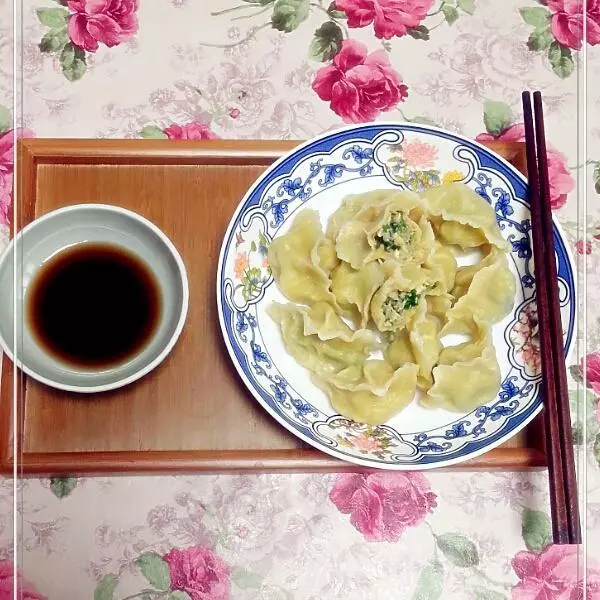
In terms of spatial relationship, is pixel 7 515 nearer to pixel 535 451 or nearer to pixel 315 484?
pixel 315 484

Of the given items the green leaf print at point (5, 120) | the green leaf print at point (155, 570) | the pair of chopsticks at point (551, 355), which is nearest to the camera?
the pair of chopsticks at point (551, 355)

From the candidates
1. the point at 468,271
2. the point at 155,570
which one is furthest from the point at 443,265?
the point at 155,570

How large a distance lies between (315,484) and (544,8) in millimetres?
1159

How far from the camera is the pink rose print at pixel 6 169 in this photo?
4.56ft

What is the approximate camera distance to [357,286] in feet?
4.42

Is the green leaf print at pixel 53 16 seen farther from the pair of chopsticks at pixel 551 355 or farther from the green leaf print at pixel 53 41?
the pair of chopsticks at pixel 551 355

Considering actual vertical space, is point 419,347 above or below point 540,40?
below

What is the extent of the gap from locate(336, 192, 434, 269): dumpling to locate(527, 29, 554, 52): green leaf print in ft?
1.60

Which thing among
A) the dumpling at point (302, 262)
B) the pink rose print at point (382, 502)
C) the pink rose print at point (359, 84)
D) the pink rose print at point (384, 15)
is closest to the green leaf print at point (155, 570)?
the pink rose print at point (382, 502)

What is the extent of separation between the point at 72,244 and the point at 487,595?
1083 mm

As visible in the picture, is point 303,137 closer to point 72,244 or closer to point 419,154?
point 419,154

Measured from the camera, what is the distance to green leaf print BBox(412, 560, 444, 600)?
1334mm

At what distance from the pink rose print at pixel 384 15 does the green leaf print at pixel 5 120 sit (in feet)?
2.46

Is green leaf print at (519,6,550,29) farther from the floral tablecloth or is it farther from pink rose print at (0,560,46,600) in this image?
pink rose print at (0,560,46,600)
